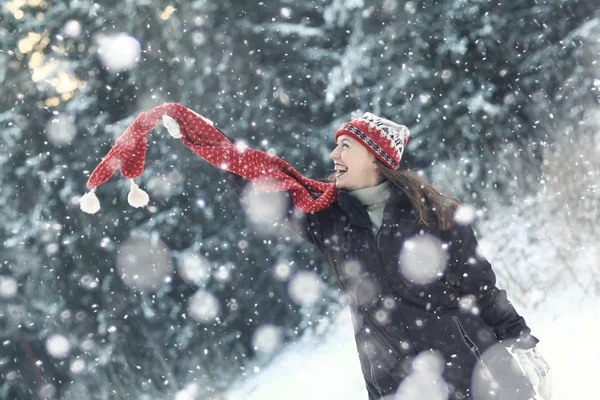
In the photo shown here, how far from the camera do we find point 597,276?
20.1 feet

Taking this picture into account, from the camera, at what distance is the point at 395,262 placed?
229 cm

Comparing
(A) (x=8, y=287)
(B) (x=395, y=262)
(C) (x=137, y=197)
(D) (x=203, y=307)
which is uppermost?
(B) (x=395, y=262)

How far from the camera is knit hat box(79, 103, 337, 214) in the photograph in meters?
2.42

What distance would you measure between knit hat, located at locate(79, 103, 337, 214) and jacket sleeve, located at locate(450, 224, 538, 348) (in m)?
0.61

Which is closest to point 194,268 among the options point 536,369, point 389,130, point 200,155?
point 200,155

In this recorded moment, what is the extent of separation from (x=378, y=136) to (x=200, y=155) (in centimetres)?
84

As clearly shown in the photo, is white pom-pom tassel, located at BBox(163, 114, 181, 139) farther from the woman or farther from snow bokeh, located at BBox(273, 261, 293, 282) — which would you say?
snow bokeh, located at BBox(273, 261, 293, 282)

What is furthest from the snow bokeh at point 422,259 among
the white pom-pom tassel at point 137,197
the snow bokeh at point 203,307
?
the snow bokeh at point 203,307

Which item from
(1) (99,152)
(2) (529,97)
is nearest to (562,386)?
(2) (529,97)

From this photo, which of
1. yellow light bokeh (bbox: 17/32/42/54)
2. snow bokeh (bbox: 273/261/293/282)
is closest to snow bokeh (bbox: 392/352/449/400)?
snow bokeh (bbox: 273/261/293/282)

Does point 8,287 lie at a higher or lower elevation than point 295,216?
lower

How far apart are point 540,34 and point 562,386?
369cm

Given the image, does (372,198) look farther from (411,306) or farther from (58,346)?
(58,346)

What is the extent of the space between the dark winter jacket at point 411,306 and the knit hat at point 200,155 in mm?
71
